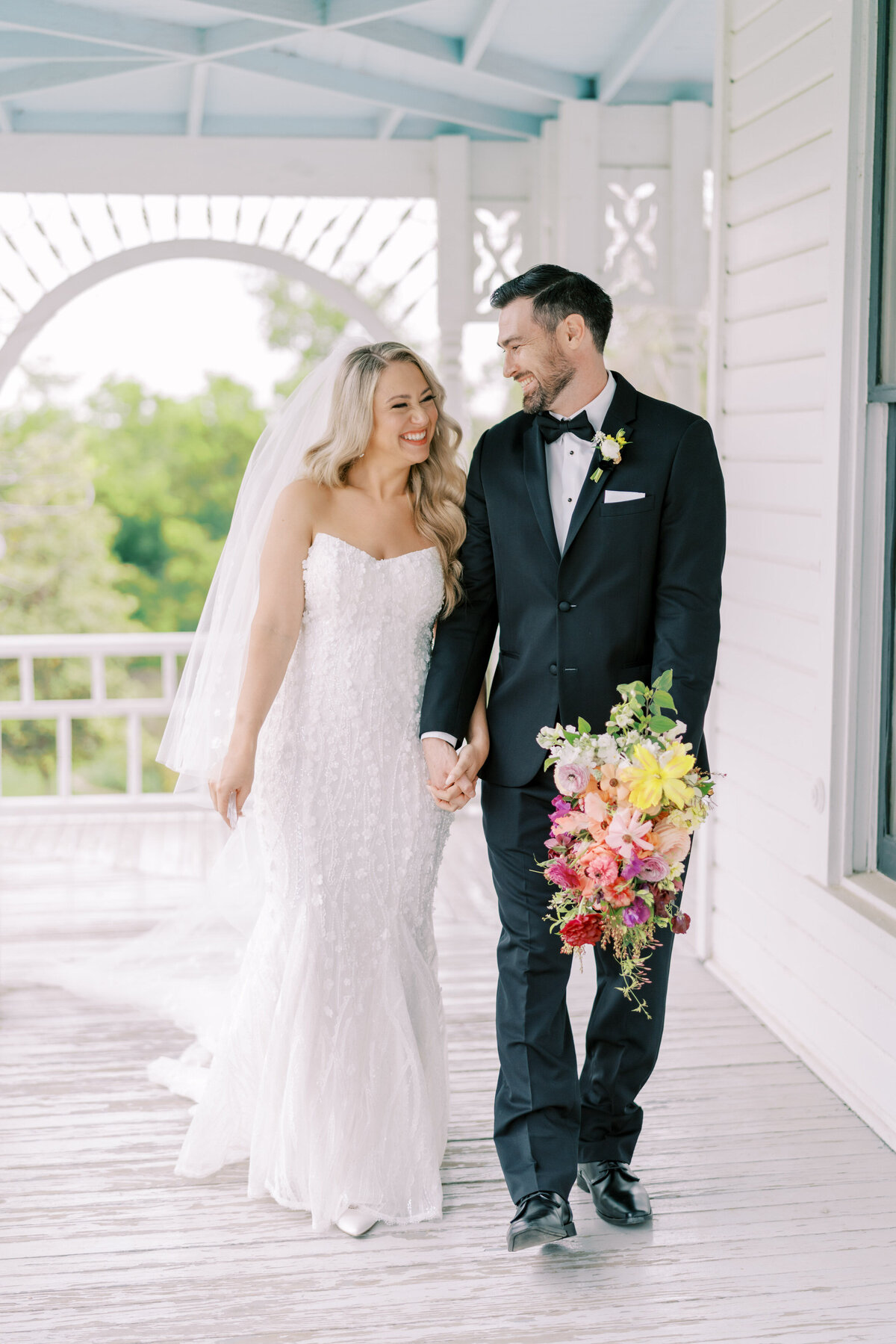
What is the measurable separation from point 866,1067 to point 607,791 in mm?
1371

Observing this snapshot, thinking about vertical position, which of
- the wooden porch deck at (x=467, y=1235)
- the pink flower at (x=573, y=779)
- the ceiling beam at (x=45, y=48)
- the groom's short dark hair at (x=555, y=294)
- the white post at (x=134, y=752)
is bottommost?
the wooden porch deck at (x=467, y=1235)

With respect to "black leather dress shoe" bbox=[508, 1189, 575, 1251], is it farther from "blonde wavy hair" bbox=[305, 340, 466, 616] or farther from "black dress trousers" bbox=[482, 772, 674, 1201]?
"blonde wavy hair" bbox=[305, 340, 466, 616]

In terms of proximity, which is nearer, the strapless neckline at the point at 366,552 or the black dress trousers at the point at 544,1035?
the black dress trousers at the point at 544,1035

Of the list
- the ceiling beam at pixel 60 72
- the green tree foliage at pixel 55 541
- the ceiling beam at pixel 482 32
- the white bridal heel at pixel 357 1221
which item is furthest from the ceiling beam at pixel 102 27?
the green tree foliage at pixel 55 541

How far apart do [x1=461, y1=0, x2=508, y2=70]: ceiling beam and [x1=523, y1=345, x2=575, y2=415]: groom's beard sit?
7.10ft

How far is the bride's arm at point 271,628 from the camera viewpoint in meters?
2.69

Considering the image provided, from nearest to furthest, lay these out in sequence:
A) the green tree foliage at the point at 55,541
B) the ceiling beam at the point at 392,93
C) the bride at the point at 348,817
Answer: the bride at the point at 348,817 → the ceiling beam at the point at 392,93 → the green tree foliage at the point at 55,541

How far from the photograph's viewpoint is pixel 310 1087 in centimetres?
266

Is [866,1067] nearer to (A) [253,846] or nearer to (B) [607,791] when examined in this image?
(B) [607,791]

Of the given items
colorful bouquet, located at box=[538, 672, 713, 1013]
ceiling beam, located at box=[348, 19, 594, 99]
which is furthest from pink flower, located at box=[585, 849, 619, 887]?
ceiling beam, located at box=[348, 19, 594, 99]

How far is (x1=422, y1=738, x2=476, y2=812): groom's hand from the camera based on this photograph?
8.45ft

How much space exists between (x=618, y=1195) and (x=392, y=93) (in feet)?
14.0

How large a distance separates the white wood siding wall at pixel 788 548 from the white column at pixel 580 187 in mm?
1327

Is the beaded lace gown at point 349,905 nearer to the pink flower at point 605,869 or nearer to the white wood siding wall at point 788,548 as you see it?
the pink flower at point 605,869
